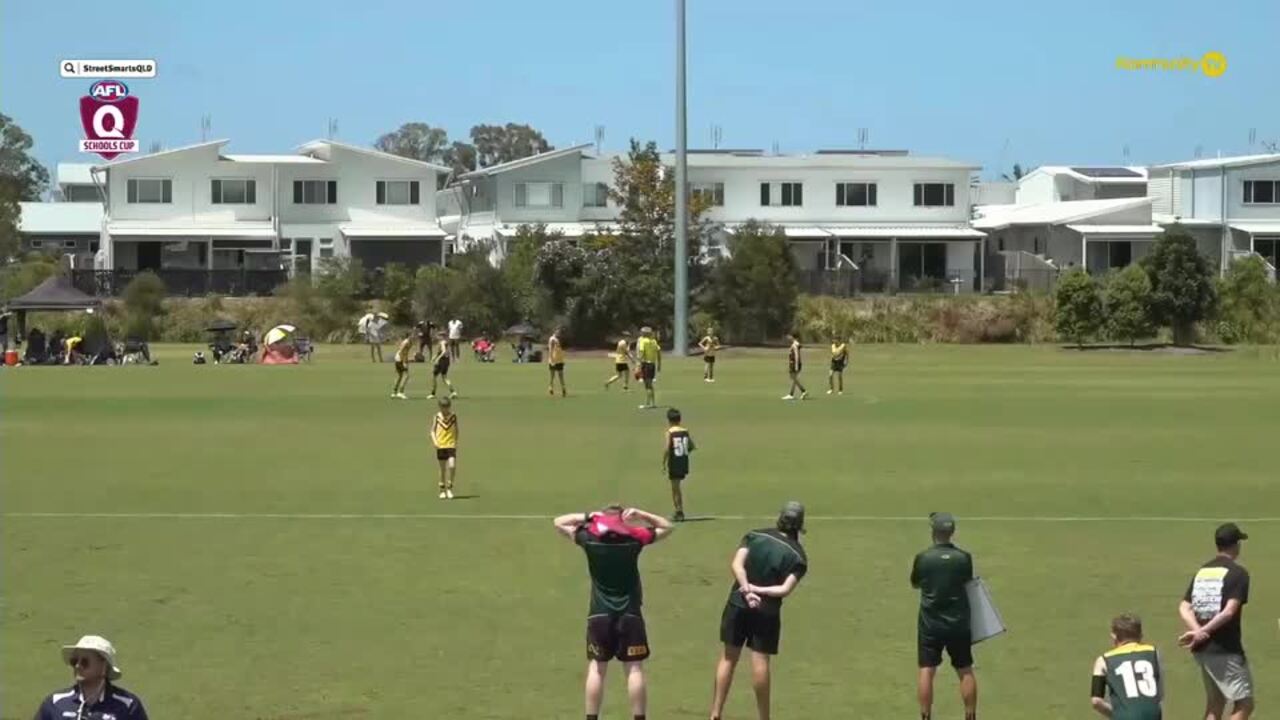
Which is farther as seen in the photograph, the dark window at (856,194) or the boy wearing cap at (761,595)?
the dark window at (856,194)

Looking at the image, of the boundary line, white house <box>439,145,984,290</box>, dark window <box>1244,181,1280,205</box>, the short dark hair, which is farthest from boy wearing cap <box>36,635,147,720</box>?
dark window <box>1244,181,1280,205</box>

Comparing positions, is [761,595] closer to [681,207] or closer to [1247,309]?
[681,207]

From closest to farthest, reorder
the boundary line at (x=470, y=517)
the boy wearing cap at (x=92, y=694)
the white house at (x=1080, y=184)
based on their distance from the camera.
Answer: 1. the boy wearing cap at (x=92, y=694)
2. the boundary line at (x=470, y=517)
3. the white house at (x=1080, y=184)

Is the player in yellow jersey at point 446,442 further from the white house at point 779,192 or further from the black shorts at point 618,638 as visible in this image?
the white house at point 779,192

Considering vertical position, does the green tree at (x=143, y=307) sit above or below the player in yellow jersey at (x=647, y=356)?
above

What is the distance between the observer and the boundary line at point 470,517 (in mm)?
26172

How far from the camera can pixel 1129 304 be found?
7806 centimetres

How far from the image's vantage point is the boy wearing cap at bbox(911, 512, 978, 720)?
1448cm

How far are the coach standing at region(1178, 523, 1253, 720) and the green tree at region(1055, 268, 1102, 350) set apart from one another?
65.6 meters

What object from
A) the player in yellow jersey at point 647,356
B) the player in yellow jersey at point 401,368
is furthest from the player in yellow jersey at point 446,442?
the player in yellow jersey at point 401,368

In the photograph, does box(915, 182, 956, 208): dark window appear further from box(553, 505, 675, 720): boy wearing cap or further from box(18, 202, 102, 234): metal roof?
box(553, 505, 675, 720): boy wearing cap

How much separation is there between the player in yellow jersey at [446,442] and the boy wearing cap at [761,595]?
44.3ft

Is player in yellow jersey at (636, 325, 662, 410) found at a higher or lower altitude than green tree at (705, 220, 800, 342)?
lower

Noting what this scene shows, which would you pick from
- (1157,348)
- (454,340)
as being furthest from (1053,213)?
(454,340)
